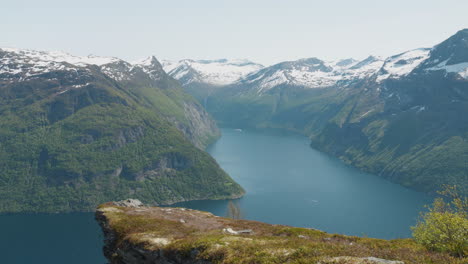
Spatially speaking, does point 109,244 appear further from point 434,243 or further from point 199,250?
point 434,243

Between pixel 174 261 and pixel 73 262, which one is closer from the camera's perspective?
pixel 174 261

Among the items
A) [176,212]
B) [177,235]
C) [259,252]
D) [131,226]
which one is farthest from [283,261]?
[176,212]

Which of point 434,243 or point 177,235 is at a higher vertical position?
point 434,243

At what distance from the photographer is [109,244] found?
4934 cm

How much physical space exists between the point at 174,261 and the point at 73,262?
163 metres

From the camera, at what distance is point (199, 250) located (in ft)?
115

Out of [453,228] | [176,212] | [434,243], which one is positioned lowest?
[176,212]

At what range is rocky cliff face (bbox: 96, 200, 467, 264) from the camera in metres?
29.2

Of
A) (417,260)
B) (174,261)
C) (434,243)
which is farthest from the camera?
(174,261)

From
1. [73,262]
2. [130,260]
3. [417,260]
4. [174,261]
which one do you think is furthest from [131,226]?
[73,262]

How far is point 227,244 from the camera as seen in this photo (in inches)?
1374

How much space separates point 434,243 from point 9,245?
22026 cm

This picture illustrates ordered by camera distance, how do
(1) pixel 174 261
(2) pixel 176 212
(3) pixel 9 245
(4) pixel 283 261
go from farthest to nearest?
(3) pixel 9 245, (2) pixel 176 212, (1) pixel 174 261, (4) pixel 283 261

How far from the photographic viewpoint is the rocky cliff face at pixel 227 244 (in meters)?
29.2
